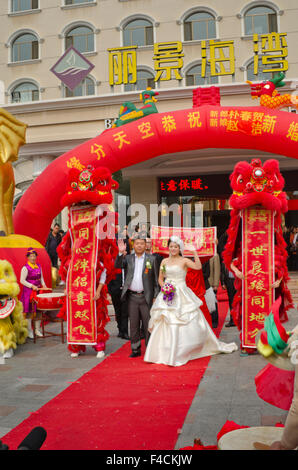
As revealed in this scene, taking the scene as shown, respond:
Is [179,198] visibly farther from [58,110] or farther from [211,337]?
[211,337]

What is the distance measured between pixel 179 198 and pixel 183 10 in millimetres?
8112

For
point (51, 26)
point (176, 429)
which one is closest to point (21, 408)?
point (176, 429)

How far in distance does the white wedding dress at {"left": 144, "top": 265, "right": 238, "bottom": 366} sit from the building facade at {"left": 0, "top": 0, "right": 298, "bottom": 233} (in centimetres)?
696

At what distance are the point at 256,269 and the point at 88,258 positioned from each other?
2020 mm

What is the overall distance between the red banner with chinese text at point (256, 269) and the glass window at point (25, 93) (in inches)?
593

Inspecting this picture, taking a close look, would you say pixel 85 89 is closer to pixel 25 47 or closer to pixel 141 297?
pixel 25 47

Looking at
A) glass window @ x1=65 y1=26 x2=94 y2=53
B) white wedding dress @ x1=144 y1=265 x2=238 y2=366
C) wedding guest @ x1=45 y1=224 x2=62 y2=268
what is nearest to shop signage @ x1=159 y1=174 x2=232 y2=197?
wedding guest @ x1=45 y1=224 x2=62 y2=268

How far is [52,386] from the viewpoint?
4.22m

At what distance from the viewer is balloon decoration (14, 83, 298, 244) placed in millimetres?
7945

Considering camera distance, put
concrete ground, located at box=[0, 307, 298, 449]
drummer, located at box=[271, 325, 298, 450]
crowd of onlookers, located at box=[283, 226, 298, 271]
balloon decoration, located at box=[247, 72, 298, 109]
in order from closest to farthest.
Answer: drummer, located at box=[271, 325, 298, 450] < concrete ground, located at box=[0, 307, 298, 449] < balloon decoration, located at box=[247, 72, 298, 109] < crowd of onlookers, located at box=[283, 226, 298, 271]

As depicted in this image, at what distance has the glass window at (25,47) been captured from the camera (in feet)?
59.1

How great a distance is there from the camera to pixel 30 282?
21.3 ft

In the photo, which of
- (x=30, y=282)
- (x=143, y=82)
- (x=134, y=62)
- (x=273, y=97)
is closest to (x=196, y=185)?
(x=134, y=62)

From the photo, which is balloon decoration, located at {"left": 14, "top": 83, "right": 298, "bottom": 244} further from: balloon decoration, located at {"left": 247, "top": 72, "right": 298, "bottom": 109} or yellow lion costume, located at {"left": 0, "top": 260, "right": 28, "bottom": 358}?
yellow lion costume, located at {"left": 0, "top": 260, "right": 28, "bottom": 358}
